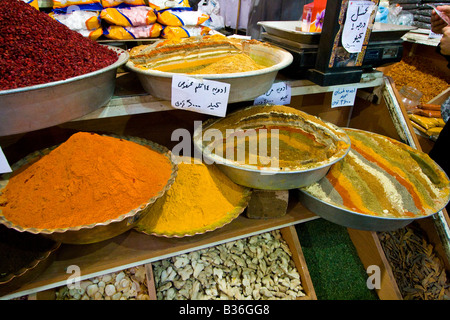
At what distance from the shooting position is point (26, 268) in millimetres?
699

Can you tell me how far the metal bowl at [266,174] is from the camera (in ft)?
2.42

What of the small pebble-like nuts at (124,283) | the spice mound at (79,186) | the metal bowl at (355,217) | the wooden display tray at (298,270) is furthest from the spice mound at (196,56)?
the small pebble-like nuts at (124,283)

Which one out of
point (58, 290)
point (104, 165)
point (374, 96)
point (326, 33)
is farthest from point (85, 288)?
point (374, 96)

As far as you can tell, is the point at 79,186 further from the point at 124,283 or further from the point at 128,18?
the point at 128,18

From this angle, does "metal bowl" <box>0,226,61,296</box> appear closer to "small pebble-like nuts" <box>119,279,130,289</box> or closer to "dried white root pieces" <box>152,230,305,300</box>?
"small pebble-like nuts" <box>119,279,130,289</box>

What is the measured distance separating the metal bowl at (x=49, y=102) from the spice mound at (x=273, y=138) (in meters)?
0.33

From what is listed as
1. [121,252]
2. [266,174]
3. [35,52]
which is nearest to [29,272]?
[121,252]

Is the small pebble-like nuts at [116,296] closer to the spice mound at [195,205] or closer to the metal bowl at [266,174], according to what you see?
the spice mound at [195,205]

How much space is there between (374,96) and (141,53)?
1023 millimetres

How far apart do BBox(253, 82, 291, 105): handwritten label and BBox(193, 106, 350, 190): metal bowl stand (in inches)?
12.0

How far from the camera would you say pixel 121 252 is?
0.82 m

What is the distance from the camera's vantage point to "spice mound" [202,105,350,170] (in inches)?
32.5

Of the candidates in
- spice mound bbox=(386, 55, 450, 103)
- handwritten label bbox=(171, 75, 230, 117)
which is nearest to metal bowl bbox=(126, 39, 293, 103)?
handwritten label bbox=(171, 75, 230, 117)

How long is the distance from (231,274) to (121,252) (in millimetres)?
548
